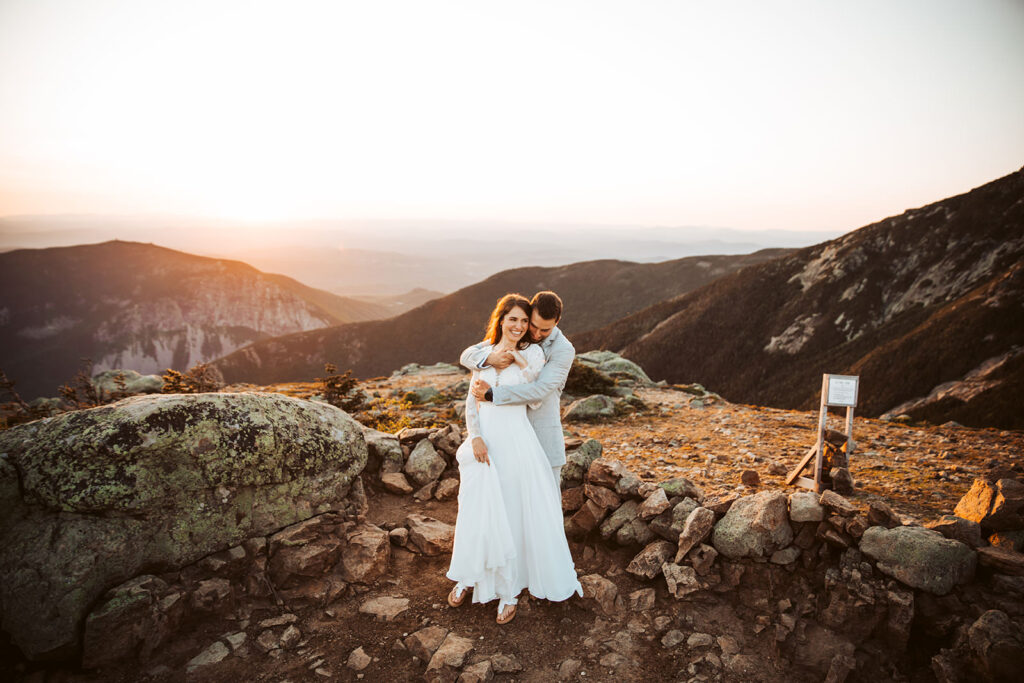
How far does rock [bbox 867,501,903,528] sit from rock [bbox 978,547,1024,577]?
24.3 inches

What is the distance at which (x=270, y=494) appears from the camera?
5383 mm

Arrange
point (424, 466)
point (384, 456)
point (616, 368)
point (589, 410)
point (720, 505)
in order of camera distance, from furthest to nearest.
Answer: point (616, 368) < point (589, 410) < point (384, 456) < point (424, 466) < point (720, 505)

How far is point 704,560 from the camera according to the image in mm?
5031

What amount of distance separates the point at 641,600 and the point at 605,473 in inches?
60.7

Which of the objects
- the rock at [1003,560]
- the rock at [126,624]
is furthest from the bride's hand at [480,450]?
the rock at [1003,560]

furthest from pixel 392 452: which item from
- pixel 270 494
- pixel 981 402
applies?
pixel 981 402

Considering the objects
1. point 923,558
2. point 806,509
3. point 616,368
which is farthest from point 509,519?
point 616,368

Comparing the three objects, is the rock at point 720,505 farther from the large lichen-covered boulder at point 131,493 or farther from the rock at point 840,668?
the large lichen-covered boulder at point 131,493

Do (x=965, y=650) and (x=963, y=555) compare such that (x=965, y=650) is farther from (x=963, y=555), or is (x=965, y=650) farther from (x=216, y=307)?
(x=216, y=307)

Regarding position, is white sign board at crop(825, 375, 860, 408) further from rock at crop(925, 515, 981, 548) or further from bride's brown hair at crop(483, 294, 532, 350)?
bride's brown hair at crop(483, 294, 532, 350)

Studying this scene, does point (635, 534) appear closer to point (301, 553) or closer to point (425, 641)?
point (425, 641)

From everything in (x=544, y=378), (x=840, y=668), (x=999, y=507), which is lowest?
(x=840, y=668)

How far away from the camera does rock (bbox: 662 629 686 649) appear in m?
4.45

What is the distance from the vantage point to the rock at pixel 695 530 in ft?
16.7
